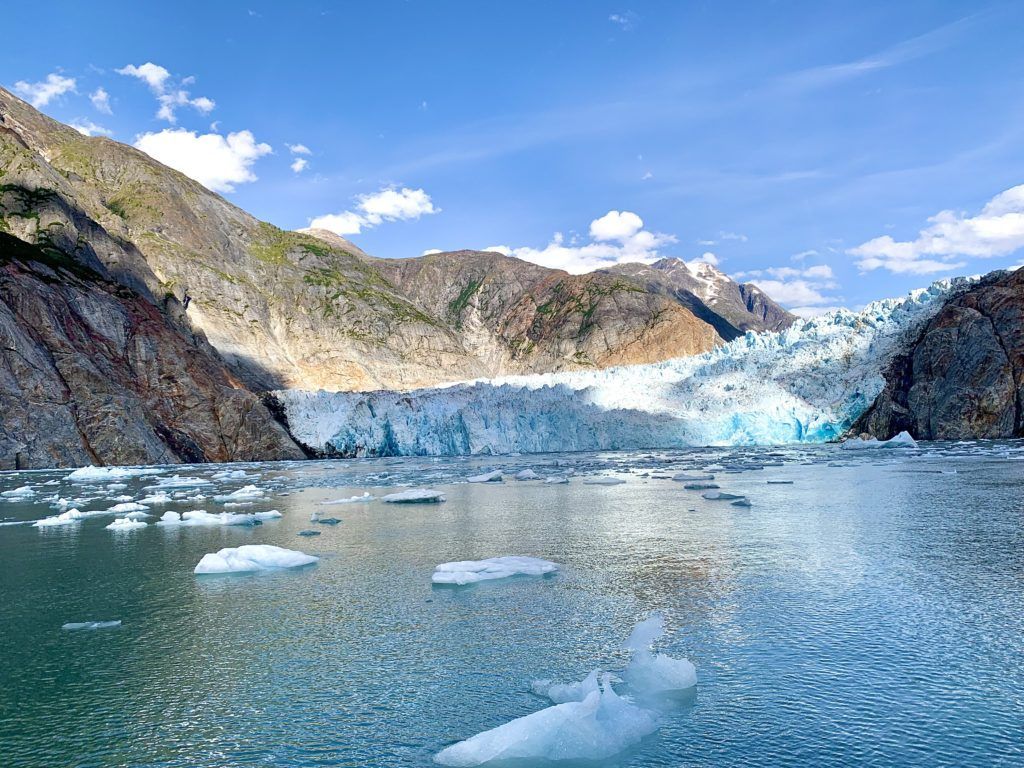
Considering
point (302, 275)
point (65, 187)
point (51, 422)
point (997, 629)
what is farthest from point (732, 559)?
point (302, 275)

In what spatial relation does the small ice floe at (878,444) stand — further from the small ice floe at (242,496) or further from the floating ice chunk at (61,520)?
the floating ice chunk at (61,520)

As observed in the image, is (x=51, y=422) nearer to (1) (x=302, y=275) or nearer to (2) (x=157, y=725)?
(2) (x=157, y=725)

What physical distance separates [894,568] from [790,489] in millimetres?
8371

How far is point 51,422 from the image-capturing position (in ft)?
114

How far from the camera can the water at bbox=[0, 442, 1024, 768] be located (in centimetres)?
342

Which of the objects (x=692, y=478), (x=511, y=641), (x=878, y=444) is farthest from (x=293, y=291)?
(x=511, y=641)

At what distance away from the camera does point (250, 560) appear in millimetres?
7945

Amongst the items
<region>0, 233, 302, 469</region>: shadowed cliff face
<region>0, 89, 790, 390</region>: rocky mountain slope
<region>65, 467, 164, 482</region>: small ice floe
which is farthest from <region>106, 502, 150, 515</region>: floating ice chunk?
<region>0, 89, 790, 390</region>: rocky mountain slope

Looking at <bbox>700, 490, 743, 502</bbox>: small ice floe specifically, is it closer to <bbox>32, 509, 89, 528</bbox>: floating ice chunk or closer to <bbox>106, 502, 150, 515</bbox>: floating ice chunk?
<bbox>106, 502, 150, 515</bbox>: floating ice chunk

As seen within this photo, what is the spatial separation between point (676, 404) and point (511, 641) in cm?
3668

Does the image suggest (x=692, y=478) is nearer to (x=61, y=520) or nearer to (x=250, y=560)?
(x=250, y=560)

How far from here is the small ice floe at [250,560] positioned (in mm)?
7779

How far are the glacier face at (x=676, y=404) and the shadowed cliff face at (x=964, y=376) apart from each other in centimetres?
136

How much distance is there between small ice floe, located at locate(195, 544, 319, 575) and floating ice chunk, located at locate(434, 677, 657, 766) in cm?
522
